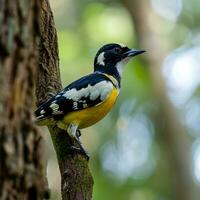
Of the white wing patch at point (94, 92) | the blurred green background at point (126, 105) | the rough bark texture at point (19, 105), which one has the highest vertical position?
the blurred green background at point (126, 105)

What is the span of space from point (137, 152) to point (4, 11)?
10.1m

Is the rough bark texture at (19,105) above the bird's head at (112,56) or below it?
below

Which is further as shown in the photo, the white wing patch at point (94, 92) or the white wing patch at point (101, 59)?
the white wing patch at point (101, 59)

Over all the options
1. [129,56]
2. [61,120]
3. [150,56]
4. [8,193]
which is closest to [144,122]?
[150,56]

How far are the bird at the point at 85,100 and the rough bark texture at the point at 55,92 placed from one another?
73 millimetres

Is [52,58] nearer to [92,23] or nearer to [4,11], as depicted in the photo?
[4,11]

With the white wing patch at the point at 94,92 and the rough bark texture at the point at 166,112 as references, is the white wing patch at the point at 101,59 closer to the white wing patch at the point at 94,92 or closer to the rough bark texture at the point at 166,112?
the white wing patch at the point at 94,92

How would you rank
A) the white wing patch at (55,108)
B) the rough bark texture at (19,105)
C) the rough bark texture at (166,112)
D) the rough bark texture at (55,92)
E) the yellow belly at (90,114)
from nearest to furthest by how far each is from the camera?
1. the rough bark texture at (19,105)
2. the rough bark texture at (55,92)
3. the white wing patch at (55,108)
4. the yellow belly at (90,114)
5. the rough bark texture at (166,112)

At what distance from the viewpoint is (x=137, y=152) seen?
1201 centimetres

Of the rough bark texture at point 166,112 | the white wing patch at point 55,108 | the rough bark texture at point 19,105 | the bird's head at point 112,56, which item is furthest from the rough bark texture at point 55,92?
the rough bark texture at point 166,112

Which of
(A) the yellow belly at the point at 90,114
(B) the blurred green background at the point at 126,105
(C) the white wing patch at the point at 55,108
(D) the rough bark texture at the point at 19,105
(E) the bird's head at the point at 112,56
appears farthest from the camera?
(B) the blurred green background at the point at 126,105

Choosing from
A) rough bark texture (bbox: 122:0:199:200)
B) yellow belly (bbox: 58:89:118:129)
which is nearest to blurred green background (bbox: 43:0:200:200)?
rough bark texture (bbox: 122:0:199:200)

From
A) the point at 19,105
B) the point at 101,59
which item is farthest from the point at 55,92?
the point at 19,105

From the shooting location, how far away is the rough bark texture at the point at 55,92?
375 centimetres
